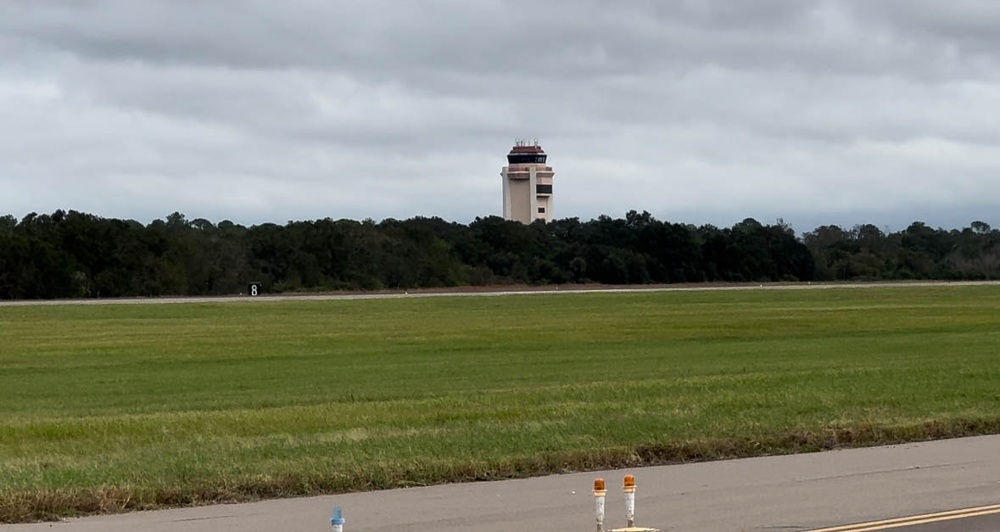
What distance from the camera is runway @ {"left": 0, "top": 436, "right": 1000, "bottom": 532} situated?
1143 centimetres

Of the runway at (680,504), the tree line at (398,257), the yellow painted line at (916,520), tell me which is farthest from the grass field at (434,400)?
the tree line at (398,257)

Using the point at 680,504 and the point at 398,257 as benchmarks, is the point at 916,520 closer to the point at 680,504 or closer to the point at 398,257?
the point at 680,504

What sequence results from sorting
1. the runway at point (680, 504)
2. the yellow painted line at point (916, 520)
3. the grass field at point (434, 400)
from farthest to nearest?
the grass field at point (434, 400) < the runway at point (680, 504) < the yellow painted line at point (916, 520)

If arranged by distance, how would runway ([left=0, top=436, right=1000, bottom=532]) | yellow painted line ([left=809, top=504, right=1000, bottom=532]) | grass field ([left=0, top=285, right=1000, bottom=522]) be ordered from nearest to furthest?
yellow painted line ([left=809, top=504, right=1000, bottom=532]) → runway ([left=0, top=436, right=1000, bottom=532]) → grass field ([left=0, top=285, right=1000, bottom=522])

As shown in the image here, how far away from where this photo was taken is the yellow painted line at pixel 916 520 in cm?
1106

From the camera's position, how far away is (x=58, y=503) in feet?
40.5

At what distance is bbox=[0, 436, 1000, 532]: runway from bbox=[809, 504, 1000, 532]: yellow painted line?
0.02 m

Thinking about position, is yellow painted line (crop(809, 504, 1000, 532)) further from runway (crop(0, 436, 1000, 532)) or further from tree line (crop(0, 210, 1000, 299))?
tree line (crop(0, 210, 1000, 299))

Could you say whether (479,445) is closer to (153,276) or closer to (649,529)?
(649,529)

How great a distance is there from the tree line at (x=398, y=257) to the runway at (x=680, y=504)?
9100 centimetres

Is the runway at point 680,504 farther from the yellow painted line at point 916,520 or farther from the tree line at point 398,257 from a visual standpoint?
the tree line at point 398,257

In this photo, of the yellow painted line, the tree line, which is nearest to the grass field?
the yellow painted line

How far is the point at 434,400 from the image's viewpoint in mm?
22812

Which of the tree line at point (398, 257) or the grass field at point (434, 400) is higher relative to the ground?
the tree line at point (398, 257)
